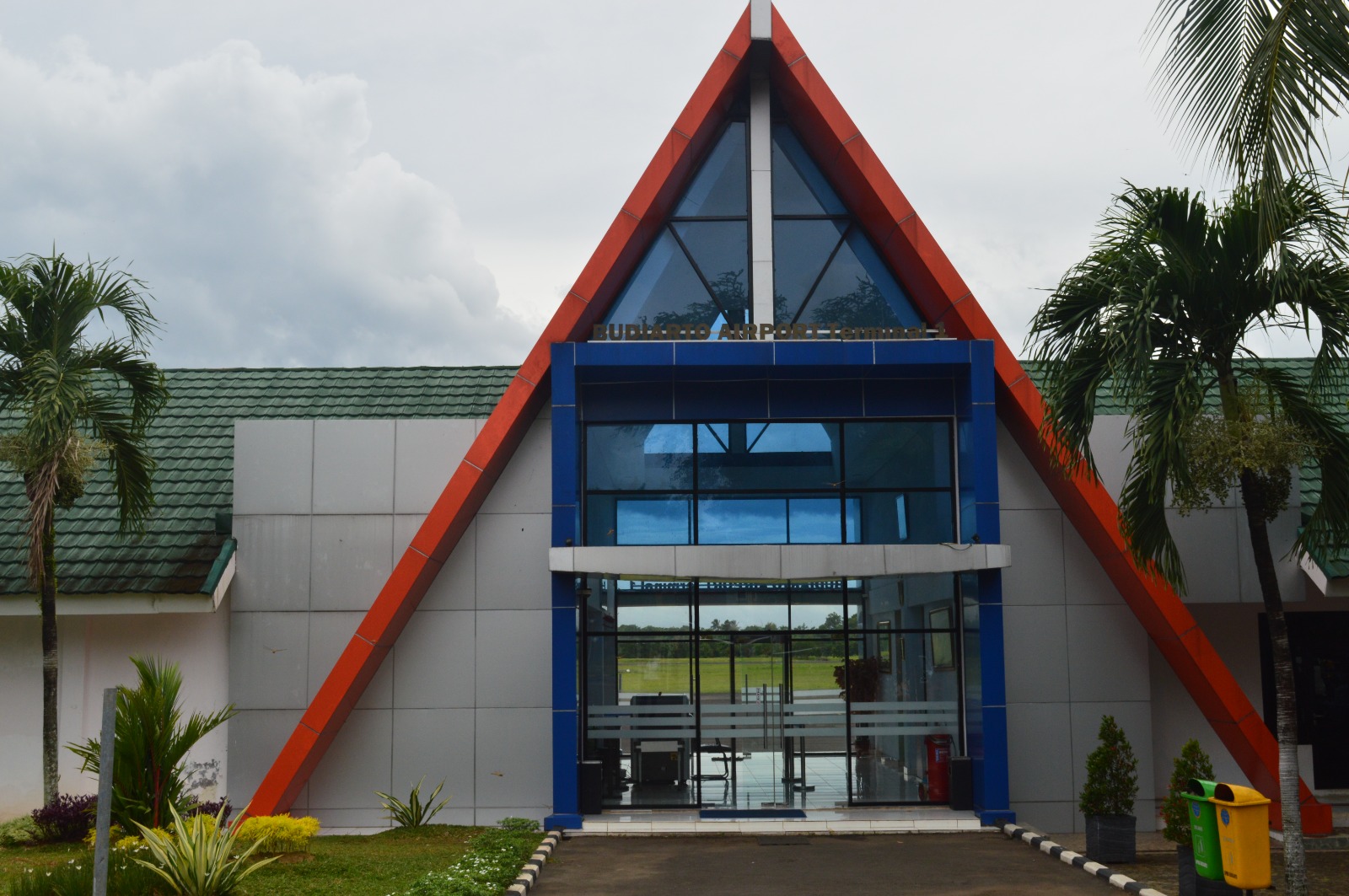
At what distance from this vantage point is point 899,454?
59.4ft

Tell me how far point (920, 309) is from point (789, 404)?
2.46 m

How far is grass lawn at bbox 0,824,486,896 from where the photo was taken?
483 inches

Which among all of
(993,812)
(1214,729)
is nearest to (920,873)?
(993,812)

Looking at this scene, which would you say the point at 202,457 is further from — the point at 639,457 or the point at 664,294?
the point at 664,294

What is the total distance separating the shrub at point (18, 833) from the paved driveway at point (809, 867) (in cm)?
660

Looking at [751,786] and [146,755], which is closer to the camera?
[146,755]

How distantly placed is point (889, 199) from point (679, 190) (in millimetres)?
3200

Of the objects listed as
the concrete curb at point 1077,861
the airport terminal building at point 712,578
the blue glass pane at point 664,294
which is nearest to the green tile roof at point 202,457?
the airport terminal building at point 712,578

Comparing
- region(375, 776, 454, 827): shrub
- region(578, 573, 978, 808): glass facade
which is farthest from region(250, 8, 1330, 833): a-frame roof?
region(578, 573, 978, 808): glass facade

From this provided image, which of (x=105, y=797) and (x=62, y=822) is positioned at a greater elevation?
(x=105, y=797)

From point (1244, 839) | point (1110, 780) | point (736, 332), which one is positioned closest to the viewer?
point (1244, 839)

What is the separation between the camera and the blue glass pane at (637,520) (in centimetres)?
1786

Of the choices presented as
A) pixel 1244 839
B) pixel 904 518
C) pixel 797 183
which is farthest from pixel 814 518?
pixel 1244 839

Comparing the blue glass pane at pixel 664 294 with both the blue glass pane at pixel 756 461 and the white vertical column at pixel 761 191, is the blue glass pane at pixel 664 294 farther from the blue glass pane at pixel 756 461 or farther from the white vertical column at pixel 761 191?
the blue glass pane at pixel 756 461
